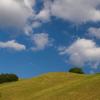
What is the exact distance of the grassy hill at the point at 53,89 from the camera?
56.6 metres

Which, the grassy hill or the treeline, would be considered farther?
the treeline

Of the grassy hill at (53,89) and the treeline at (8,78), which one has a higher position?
the treeline at (8,78)

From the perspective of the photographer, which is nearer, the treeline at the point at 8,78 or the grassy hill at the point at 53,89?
the grassy hill at the point at 53,89

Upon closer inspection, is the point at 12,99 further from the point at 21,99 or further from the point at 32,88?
the point at 32,88

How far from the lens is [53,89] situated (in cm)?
6488

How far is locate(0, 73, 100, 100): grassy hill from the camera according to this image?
5662 centimetres

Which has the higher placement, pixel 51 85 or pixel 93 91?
pixel 51 85

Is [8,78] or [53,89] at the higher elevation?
[8,78]

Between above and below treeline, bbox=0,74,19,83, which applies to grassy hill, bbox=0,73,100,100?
below

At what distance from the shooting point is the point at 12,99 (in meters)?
63.2

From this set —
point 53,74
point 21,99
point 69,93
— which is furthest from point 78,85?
point 53,74

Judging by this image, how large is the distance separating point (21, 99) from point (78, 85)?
9580 millimetres

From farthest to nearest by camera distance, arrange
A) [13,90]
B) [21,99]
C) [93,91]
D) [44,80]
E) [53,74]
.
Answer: [53,74] < [44,80] < [13,90] < [21,99] < [93,91]

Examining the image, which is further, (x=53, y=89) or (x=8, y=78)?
Answer: (x=8, y=78)
